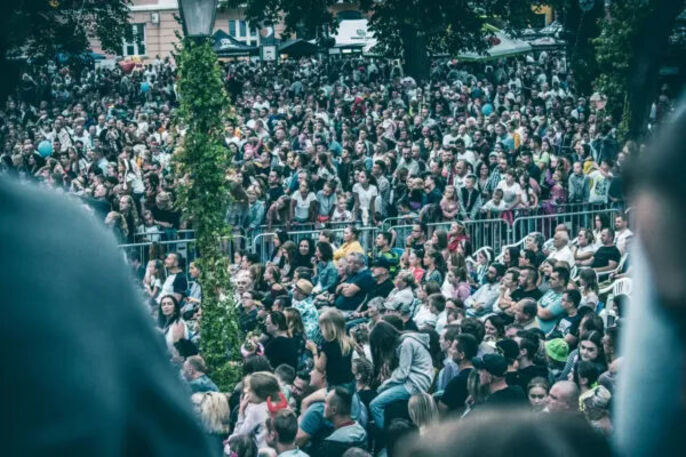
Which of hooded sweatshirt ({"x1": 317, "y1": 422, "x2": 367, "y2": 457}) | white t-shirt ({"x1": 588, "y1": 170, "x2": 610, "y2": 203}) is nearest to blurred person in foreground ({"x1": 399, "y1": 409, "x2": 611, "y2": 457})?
hooded sweatshirt ({"x1": 317, "y1": 422, "x2": 367, "y2": 457})

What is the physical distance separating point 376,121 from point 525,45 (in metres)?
16.2

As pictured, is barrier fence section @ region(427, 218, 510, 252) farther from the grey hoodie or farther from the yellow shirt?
the grey hoodie

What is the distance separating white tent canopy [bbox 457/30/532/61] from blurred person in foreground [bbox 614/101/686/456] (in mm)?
39220

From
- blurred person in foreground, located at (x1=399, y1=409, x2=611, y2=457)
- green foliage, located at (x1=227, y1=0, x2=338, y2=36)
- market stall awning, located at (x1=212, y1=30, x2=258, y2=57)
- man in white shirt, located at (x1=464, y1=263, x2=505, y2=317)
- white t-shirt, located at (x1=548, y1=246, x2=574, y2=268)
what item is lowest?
man in white shirt, located at (x1=464, y1=263, x2=505, y2=317)

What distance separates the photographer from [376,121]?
28188mm

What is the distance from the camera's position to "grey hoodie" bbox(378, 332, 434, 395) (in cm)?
954

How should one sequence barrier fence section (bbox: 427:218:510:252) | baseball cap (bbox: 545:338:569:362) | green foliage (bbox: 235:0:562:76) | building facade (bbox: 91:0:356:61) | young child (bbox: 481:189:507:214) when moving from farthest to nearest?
building facade (bbox: 91:0:356:61)
green foliage (bbox: 235:0:562:76)
young child (bbox: 481:189:507:214)
barrier fence section (bbox: 427:218:510:252)
baseball cap (bbox: 545:338:569:362)

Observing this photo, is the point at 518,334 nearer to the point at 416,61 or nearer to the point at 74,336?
the point at 74,336

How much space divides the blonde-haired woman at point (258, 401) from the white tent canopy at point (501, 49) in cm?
3170

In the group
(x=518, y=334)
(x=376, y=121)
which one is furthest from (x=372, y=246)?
(x=376, y=121)

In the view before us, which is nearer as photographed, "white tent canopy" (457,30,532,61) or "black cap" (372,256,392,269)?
"black cap" (372,256,392,269)

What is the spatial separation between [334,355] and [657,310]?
30.4 feet

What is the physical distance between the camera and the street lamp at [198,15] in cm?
985

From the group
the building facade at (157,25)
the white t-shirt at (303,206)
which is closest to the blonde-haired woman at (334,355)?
the white t-shirt at (303,206)
